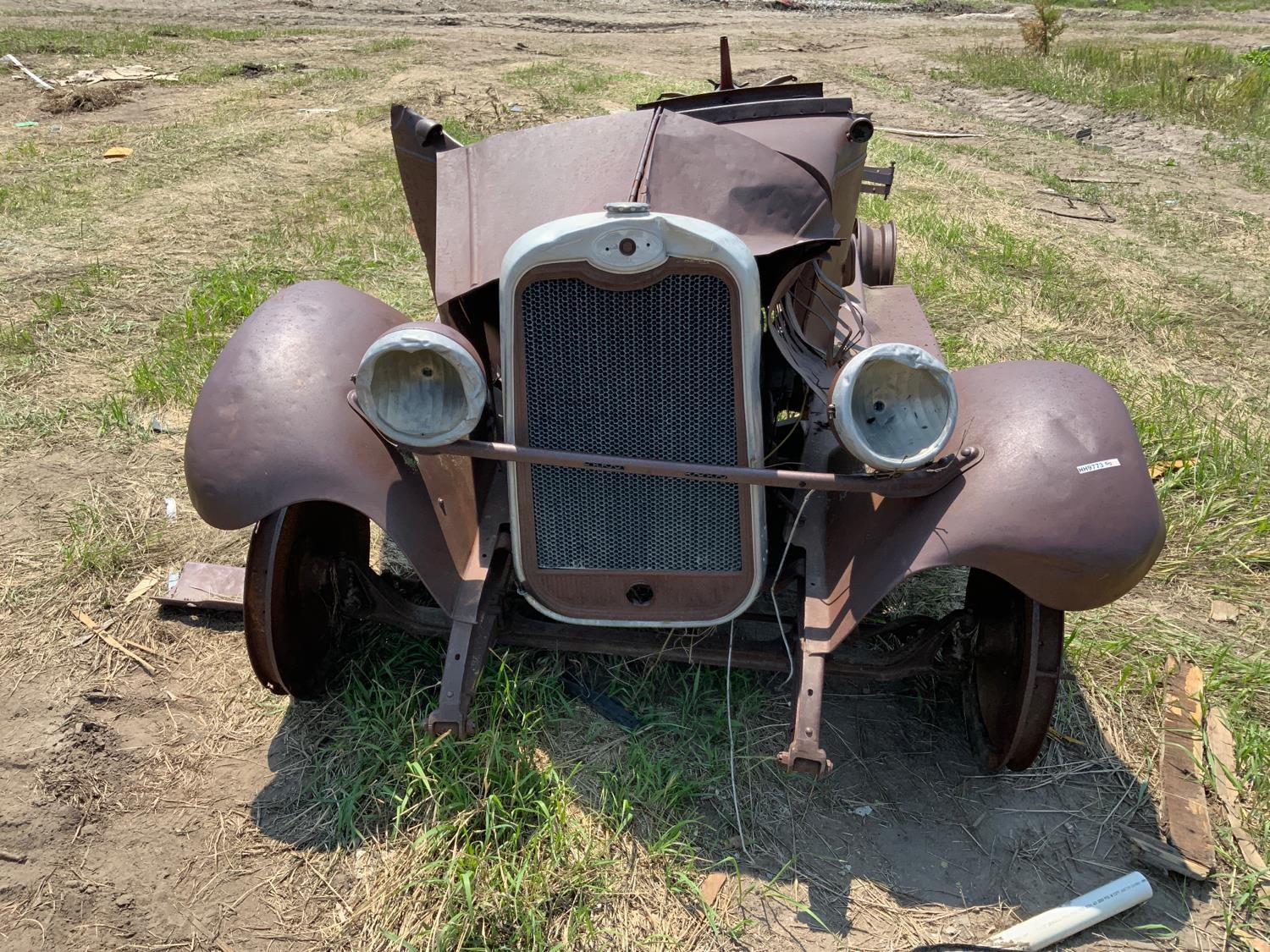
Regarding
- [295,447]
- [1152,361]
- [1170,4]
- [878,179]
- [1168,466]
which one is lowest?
[1168,466]

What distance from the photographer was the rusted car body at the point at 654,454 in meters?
2.45

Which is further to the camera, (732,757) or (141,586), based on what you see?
(141,586)

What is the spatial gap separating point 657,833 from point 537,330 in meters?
1.50

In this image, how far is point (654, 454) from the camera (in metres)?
2.66

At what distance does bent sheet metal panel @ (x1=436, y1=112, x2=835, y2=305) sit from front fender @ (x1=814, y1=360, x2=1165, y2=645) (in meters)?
0.80

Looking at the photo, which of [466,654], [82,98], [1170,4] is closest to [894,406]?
[466,654]

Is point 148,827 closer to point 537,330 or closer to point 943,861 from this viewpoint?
point 537,330

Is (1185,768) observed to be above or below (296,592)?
below

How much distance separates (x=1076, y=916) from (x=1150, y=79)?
48.6 feet

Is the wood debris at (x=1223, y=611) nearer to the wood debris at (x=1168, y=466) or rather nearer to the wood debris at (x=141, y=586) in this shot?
the wood debris at (x=1168, y=466)

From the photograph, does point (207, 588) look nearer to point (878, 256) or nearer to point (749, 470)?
point (749, 470)

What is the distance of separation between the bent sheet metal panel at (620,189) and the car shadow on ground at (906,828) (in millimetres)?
1486

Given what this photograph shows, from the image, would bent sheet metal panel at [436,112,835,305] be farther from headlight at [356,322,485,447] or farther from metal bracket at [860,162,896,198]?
metal bracket at [860,162,896,198]

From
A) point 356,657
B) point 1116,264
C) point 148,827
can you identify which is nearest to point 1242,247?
point 1116,264
